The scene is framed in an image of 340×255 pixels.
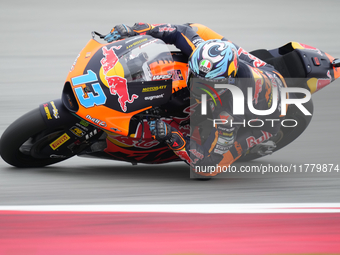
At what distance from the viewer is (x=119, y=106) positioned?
3.30 m

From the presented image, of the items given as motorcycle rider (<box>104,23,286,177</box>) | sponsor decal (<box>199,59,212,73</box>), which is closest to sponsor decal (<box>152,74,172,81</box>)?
motorcycle rider (<box>104,23,286,177</box>)

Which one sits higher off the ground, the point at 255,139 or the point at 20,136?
the point at 20,136

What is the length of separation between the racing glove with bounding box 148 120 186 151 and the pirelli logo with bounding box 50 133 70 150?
712mm

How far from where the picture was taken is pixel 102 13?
8.21 meters

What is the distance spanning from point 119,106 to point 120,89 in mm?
121

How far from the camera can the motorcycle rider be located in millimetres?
3371

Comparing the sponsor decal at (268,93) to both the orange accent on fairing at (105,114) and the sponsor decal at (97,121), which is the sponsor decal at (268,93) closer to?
the orange accent on fairing at (105,114)

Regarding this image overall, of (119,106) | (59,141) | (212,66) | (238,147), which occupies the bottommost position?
(238,147)

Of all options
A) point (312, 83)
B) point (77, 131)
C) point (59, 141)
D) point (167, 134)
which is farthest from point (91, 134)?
point (312, 83)

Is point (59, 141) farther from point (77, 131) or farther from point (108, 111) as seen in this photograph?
point (108, 111)

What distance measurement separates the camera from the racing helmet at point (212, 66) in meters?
3.31

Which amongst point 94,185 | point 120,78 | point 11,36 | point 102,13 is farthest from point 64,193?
point 102,13

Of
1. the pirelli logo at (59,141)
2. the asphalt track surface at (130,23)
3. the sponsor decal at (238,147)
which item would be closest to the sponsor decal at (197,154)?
the asphalt track surface at (130,23)

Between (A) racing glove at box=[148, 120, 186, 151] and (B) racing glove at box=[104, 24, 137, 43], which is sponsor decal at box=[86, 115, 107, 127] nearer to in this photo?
(A) racing glove at box=[148, 120, 186, 151]
